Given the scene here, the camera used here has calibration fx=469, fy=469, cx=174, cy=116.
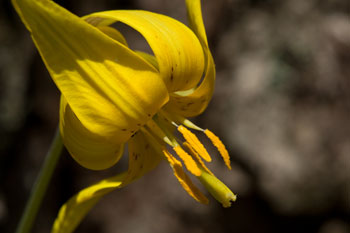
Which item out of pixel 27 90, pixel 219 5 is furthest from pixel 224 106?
pixel 27 90

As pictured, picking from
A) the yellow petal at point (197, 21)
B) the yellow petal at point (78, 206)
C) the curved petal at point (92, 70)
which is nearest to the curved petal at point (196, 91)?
the yellow petal at point (197, 21)

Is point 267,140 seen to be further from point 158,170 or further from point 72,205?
point 72,205

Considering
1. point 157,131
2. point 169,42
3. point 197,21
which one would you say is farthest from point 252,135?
point 169,42

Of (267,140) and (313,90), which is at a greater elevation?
(313,90)

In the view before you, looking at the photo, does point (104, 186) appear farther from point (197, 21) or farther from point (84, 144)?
point (197, 21)

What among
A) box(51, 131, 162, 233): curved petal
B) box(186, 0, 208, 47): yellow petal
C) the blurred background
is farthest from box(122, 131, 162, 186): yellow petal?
the blurred background

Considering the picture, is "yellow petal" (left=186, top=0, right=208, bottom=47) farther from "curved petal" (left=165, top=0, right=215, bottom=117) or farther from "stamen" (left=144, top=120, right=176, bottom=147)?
"stamen" (left=144, top=120, right=176, bottom=147)

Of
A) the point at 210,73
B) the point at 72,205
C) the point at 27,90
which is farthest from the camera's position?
the point at 27,90
